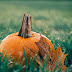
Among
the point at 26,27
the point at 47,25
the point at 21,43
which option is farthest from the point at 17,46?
the point at 47,25

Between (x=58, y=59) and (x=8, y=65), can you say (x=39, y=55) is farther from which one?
(x=8, y=65)

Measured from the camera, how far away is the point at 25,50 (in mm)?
2020

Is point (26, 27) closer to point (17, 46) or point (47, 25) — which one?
point (17, 46)

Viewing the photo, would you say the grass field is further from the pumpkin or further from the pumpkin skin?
the pumpkin skin

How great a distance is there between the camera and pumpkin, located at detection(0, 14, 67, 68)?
1996mm

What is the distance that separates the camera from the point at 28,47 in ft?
6.72

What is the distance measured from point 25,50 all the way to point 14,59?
200 mm

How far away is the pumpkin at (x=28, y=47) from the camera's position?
1996mm

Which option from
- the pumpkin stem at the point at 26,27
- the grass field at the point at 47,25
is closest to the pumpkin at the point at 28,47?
the pumpkin stem at the point at 26,27

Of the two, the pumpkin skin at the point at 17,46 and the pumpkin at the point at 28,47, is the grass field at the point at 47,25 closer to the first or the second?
the pumpkin at the point at 28,47

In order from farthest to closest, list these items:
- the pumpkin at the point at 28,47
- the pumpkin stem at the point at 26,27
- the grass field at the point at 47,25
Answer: the grass field at the point at 47,25, the pumpkin stem at the point at 26,27, the pumpkin at the point at 28,47

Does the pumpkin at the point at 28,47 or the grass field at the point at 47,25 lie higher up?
the pumpkin at the point at 28,47

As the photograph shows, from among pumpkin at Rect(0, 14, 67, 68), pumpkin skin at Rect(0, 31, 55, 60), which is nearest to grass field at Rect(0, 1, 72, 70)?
pumpkin at Rect(0, 14, 67, 68)

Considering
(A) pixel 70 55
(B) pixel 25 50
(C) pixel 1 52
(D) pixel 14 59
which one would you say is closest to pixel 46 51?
(B) pixel 25 50
